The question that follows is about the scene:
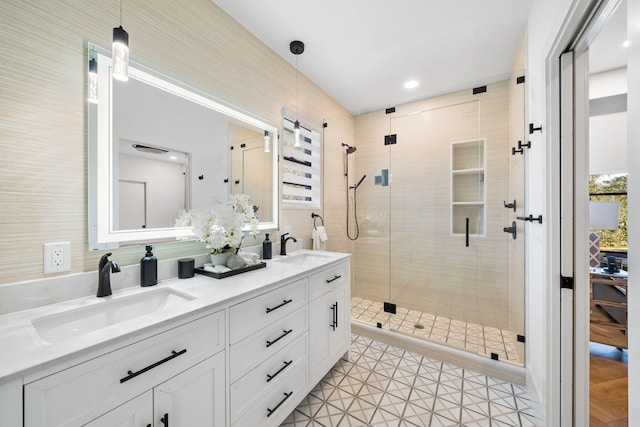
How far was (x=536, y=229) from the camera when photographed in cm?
154

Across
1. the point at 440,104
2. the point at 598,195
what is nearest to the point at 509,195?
the point at 440,104

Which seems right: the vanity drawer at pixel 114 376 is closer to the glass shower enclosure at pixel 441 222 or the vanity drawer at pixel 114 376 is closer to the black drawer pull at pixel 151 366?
the black drawer pull at pixel 151 366

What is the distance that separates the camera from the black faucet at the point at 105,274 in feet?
3.54

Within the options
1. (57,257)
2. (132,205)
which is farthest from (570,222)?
(57,257)

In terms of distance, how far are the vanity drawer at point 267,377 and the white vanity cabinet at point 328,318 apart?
0.45ft

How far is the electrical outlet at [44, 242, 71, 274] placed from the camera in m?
1.01

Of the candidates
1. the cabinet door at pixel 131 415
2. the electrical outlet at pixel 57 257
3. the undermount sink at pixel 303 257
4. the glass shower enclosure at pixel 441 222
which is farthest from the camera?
the glass shower enclosure at pixel 441 222

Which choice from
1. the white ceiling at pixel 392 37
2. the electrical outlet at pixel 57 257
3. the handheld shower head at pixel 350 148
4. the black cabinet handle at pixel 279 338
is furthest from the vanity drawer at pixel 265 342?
the handheld shower head at pixel 350 148

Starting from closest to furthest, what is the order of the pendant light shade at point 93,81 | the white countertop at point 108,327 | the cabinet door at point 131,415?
the white countertop at point 108,327, the cabinet door at point 131,415, the pendant light shade at point 93,81

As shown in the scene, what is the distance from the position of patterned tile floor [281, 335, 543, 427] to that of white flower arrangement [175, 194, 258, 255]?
1114 mm

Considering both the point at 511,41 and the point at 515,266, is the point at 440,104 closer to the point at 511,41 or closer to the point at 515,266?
the point at 511,41

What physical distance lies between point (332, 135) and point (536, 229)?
2.08 m

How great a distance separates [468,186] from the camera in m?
2.68

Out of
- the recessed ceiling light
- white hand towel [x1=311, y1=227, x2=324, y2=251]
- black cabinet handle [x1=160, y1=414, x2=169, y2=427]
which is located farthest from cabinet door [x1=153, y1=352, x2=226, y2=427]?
the recessed ceiling light
